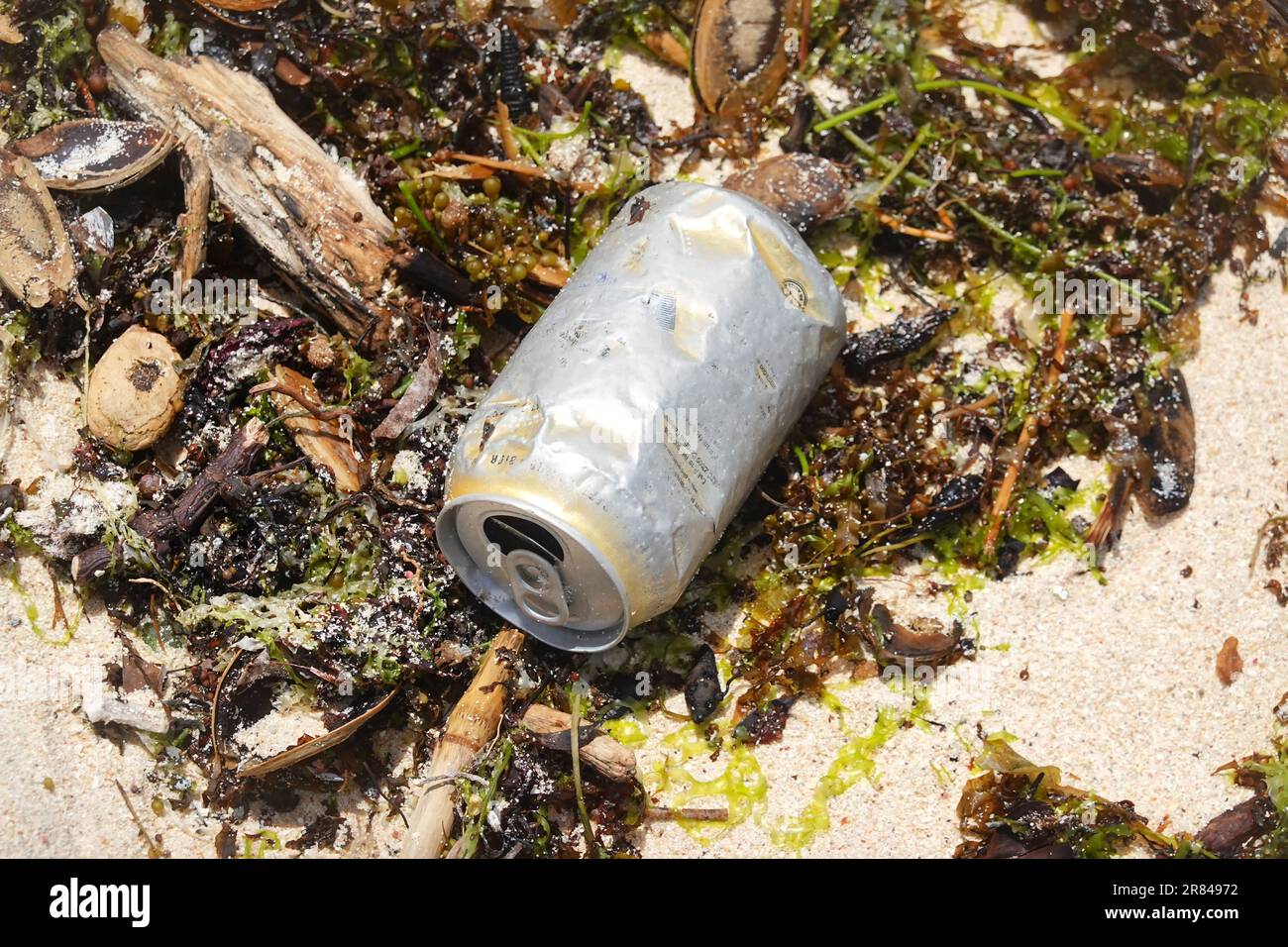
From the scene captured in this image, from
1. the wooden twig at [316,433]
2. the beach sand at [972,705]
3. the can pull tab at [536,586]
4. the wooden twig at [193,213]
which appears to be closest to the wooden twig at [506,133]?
the wooden twig at [193,213]

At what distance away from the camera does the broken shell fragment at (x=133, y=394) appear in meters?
3.17

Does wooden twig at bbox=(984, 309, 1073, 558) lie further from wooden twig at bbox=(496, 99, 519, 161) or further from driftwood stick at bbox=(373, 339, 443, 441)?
wooden twig at bbox=(496, 99, 519, 161)

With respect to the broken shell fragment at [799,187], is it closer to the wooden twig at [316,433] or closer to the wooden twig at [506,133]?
the wooden twig at [506,133]

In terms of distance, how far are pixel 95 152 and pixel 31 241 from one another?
0.36 m

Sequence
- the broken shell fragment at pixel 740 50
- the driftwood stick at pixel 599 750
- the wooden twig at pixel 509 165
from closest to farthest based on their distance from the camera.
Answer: the driftwood stick at pixel 599 750 → the wooden twig at pixel 509 165 → the broken shell fragment at pixel 740 50

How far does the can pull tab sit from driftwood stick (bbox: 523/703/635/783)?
28 centimetres

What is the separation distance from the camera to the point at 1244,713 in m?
3.19

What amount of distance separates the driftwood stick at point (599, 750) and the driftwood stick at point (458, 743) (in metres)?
0.11

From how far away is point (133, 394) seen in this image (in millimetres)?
3170

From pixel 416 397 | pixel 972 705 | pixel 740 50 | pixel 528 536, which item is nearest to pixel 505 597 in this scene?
pixel 528 536

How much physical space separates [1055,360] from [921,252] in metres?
0.60

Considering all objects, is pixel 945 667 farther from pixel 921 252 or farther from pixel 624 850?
pixel 921 252

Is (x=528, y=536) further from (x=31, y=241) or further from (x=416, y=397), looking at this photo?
(x=31, y=241)

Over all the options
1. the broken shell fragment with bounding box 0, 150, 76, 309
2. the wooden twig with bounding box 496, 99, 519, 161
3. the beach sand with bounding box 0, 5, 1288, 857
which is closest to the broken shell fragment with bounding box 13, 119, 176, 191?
the broken shell fragment with bounding box 0, 150, 76, 309
